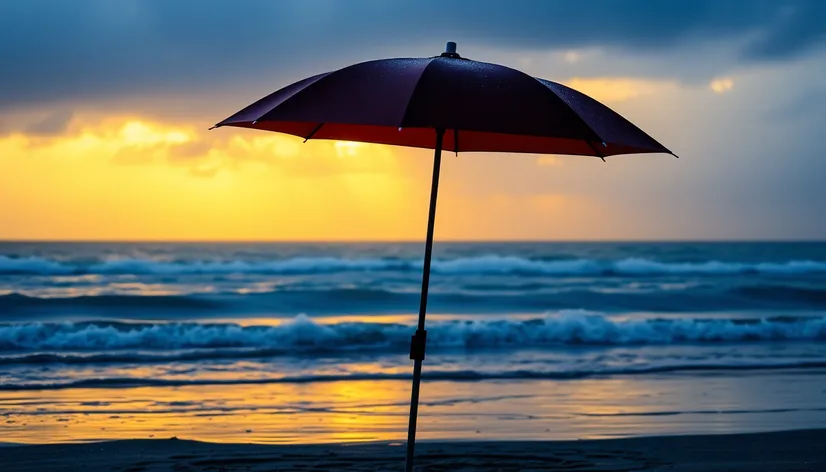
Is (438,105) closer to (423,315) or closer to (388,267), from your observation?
(423,315)

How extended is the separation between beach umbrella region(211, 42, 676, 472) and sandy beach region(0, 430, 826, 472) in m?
2.47

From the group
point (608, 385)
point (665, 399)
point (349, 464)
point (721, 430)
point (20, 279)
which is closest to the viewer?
point (349, 464)

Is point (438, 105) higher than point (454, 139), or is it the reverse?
point (454, 139)

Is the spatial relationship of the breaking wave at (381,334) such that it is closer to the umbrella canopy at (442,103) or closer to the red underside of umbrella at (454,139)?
the red underside of umbrella at (454,139)

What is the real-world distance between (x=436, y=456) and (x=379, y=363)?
600cm

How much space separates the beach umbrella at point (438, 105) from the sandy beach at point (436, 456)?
2469 millimetres

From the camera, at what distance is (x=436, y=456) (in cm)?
764

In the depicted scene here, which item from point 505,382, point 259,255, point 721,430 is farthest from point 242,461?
point 259,255

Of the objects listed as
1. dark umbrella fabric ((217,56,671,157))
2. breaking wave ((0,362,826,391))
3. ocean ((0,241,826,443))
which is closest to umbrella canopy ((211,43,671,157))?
dark umbrella fabric ((217,56,671,157))

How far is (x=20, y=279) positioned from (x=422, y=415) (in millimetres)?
22821

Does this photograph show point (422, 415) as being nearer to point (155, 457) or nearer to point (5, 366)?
point (155, 457)

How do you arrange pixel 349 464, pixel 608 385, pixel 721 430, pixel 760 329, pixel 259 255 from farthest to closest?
pixel 259 255 → pixel 760 329 → pixel 608 385 → pixel 721 430 → pixel 349 464

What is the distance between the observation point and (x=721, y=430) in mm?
9016

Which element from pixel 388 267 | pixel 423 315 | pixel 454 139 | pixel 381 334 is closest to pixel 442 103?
pixel 423 315
